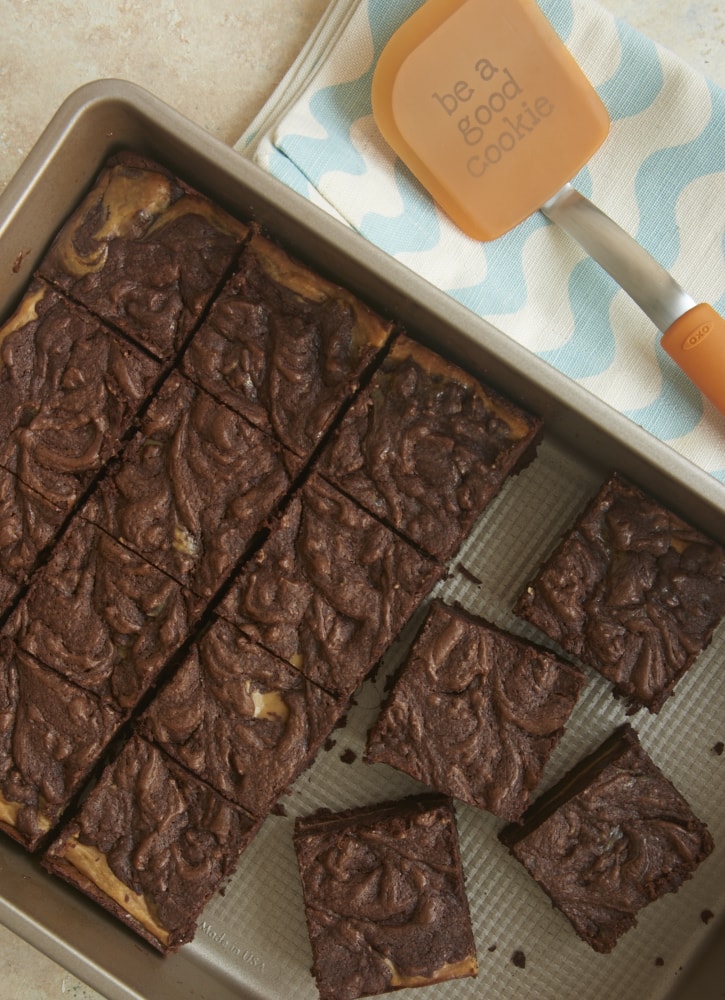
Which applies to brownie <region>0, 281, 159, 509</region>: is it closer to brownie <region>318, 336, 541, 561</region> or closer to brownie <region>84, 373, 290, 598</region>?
brownie <region>84, 373, 290, 598</region>

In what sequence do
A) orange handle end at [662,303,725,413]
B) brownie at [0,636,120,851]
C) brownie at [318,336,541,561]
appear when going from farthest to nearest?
brownie at [0,636,120,851], brownie at [318,336,541,561], orange handle end at [662,303,725,413]

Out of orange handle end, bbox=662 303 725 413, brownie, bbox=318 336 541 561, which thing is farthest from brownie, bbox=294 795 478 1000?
orange handle end, bbox=662 303 725 413

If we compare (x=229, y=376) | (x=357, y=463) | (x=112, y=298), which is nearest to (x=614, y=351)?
(x=357, y=463)

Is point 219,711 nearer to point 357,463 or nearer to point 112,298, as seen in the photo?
point 357,463

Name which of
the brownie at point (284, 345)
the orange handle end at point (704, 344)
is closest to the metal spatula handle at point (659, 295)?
the orange handle end at point (704, 344)

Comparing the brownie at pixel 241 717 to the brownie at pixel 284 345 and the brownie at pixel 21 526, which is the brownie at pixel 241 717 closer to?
the brownie at pixel 21 526

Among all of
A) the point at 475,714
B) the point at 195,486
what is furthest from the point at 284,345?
the point at 475,714
